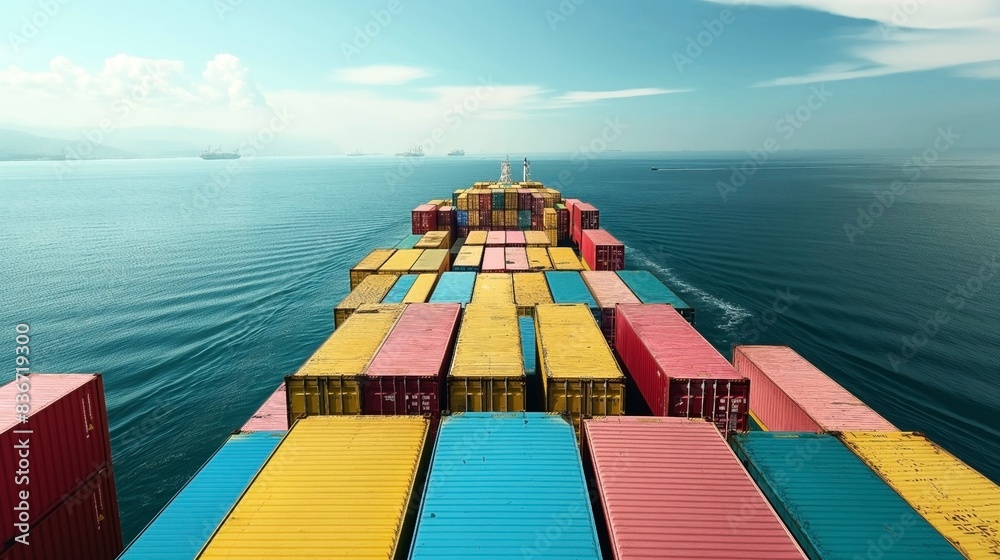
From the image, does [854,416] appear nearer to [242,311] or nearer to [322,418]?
[322,418]

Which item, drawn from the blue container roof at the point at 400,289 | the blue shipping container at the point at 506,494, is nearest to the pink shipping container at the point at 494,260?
the blue container roof at the point at 400,289

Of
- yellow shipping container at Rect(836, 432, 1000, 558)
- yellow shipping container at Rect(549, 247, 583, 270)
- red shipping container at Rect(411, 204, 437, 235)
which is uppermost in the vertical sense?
red shipping container at Rect(411, 204, 437, 235)

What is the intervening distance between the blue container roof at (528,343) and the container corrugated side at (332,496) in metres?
7.94

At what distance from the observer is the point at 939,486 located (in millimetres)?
13500

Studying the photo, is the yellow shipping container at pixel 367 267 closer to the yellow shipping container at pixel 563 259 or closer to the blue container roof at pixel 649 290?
the yellow shipping container at pixel 563 259

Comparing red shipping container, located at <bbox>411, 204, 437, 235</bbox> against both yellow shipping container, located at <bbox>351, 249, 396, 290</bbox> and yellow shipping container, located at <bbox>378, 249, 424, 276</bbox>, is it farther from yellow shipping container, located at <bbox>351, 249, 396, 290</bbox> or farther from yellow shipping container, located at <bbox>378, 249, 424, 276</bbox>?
yellow shipping container, located at <bbox>351, 249, 396, 290</bbox>

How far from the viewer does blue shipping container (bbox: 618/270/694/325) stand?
27.7m

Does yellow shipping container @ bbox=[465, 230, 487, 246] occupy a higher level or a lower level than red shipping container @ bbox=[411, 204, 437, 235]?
lower

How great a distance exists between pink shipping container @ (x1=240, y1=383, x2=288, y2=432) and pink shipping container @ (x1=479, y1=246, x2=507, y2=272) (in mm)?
19103

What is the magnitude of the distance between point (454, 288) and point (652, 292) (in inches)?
517

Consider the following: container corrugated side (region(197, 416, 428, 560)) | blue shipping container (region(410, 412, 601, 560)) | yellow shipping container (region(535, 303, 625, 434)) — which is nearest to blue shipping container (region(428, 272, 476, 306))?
yellow shipping container (region(535, 303, 625, 434))

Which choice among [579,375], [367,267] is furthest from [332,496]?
[367,267]

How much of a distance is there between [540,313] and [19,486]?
18.6 metres

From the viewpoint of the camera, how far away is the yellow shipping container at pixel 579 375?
1654 cm
